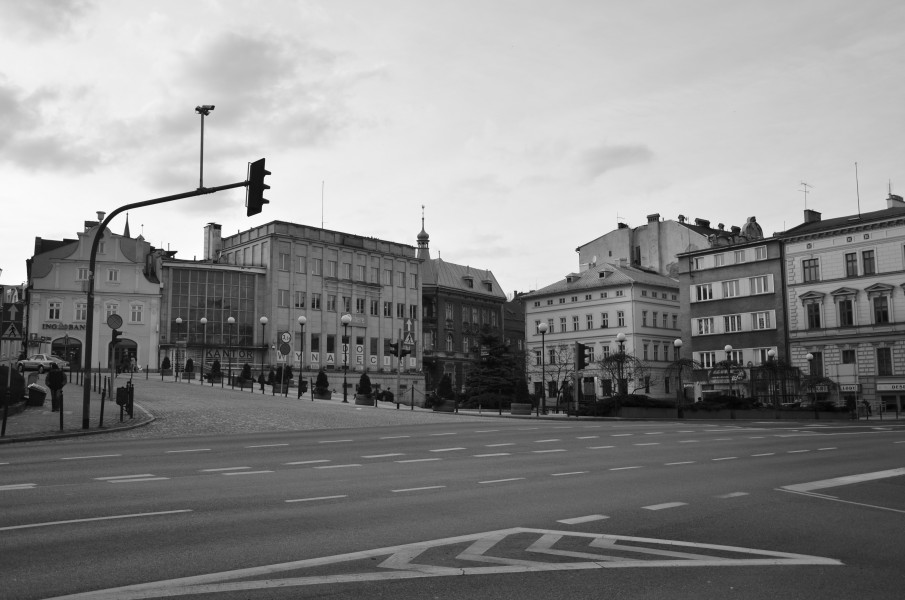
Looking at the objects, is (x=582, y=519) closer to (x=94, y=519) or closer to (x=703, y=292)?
(x=94, y=519)

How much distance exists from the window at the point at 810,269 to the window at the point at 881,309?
476 centimetres

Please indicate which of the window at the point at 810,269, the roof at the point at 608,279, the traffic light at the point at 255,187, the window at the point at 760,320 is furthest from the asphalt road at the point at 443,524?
the roof at the point at 608,279

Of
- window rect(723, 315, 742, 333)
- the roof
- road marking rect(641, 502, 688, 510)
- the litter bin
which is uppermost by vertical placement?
the roof

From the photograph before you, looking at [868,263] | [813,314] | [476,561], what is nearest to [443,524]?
[476,561]

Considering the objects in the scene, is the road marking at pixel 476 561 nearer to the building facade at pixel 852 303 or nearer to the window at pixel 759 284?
the building facade at pixel 852 303

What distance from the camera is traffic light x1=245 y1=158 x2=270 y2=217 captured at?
2119cm

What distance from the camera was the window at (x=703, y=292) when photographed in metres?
74.3

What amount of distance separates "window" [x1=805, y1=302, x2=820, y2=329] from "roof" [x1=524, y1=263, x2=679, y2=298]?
19.7 meters

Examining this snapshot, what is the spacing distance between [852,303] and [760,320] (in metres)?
7.63

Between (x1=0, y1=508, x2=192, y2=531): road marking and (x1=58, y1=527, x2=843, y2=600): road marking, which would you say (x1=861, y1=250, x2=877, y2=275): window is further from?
(x1=0, y1=508, x2=192, y2=531): road marking

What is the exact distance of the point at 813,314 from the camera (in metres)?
66.8

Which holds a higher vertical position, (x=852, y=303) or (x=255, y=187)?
(x=852, y=303)

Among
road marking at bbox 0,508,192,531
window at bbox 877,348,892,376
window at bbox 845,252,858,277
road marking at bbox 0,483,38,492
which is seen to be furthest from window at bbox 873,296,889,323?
road marking at bbox 0,508,192,531

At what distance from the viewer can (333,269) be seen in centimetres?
9225
